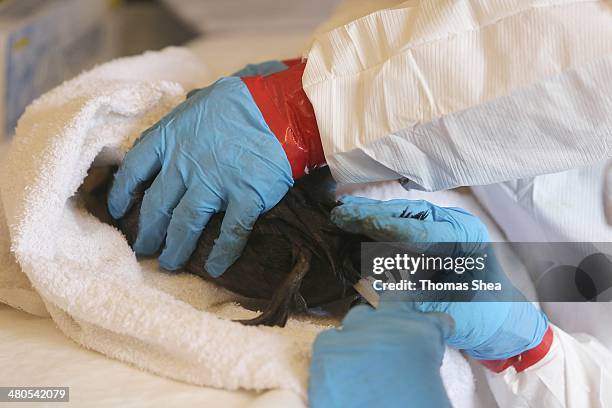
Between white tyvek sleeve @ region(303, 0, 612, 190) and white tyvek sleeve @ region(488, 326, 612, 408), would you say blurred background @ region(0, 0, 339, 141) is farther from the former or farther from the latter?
white tyvek sleeve @ region(488, 326, 612, 408)

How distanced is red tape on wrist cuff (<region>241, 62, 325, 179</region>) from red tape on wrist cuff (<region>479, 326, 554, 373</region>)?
0.97ft

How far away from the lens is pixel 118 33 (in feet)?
5.43

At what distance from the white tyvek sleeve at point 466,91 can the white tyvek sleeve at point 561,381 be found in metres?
0.20

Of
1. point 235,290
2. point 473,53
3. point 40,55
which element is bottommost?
point 235,290

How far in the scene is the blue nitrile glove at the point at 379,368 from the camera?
450mm

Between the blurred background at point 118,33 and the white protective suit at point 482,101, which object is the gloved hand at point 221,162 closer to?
the white protective suit at point 482,101

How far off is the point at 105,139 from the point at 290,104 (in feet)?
0.70

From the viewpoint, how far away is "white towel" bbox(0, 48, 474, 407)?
0.49 metres

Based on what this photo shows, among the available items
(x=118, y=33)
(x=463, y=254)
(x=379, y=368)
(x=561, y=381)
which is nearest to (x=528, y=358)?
(x=561, y=381)

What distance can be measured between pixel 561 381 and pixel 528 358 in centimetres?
4

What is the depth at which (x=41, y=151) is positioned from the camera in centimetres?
63

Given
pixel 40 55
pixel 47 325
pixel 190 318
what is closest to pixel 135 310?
pixel 190 318

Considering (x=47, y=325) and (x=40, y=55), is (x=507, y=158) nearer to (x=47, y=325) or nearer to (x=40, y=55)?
(x=47, y=325)
